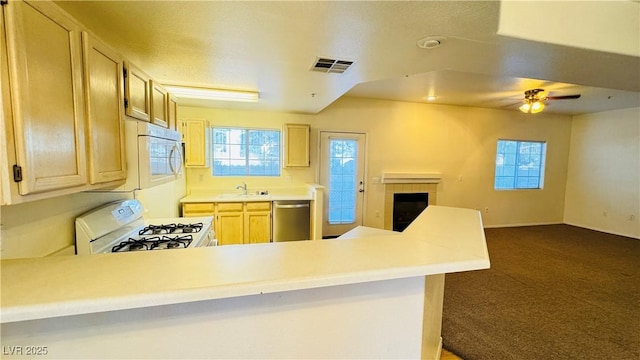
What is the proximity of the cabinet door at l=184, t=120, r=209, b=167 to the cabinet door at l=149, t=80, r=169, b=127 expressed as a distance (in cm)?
174

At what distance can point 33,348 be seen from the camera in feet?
2.97

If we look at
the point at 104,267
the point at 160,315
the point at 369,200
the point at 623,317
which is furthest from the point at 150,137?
the point at 623,317

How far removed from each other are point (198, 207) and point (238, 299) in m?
3.13

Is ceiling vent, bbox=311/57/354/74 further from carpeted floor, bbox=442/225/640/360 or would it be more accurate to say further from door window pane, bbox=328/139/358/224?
door window pane, bbox=328/139/358/224

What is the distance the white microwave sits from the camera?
171 centimetres

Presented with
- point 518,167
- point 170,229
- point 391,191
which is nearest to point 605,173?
point 518,167

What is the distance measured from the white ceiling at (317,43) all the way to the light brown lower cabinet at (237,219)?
70.2 inches

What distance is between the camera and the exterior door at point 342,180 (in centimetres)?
493

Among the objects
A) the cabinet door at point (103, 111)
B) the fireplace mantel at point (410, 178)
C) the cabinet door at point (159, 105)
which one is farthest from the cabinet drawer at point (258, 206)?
the cabinet door at point (103, 111)

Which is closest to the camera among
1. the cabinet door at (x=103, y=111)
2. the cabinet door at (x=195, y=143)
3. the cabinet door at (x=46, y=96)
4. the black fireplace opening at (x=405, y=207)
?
the cabinet door at (x=46, y=96)

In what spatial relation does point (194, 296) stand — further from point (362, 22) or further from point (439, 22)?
point (439, 22)

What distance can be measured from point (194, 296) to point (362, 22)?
1.50 m

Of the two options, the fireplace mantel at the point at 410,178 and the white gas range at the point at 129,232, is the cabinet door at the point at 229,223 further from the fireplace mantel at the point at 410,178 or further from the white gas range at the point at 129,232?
the fireplace mantel at the point at 410,178

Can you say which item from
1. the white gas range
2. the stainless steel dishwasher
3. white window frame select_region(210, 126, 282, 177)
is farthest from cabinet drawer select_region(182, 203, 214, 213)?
the white gas range
